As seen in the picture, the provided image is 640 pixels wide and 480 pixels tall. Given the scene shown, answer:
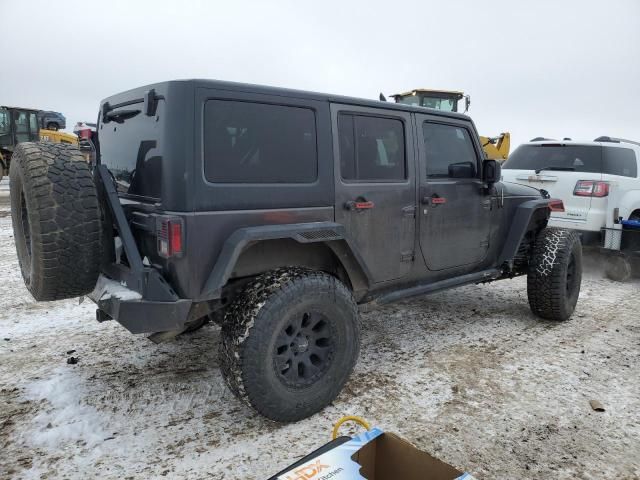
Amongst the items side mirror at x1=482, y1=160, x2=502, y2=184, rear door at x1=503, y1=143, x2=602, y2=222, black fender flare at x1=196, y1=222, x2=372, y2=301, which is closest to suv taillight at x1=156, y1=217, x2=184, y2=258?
black fender flare at x1=196, y1=222, x2=372, y2=301

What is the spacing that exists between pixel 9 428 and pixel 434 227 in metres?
3.11

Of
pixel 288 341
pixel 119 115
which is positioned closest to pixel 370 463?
pixel 288 341

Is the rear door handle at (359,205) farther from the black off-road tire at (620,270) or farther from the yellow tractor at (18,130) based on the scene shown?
the yellow tractor at (18,130)

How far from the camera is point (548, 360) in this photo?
3.69m

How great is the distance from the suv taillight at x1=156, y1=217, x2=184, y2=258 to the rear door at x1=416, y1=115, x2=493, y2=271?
1922 mm

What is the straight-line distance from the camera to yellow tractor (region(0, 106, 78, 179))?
63.1ft

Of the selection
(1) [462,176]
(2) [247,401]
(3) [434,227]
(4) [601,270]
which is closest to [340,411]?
(2) [247,401]

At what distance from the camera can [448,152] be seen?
3.96 meters

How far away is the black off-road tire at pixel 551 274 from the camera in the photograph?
14.5 ft

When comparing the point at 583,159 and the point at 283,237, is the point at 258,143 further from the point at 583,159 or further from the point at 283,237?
the point at 583,159

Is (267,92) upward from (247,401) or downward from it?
upward

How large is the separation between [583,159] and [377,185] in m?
4.52

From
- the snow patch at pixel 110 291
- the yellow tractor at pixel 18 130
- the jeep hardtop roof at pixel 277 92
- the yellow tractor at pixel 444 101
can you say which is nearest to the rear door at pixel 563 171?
the jeep hardtop roof at pixel 277 92

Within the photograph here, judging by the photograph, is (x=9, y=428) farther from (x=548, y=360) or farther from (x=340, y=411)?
(x=548, y=360)
